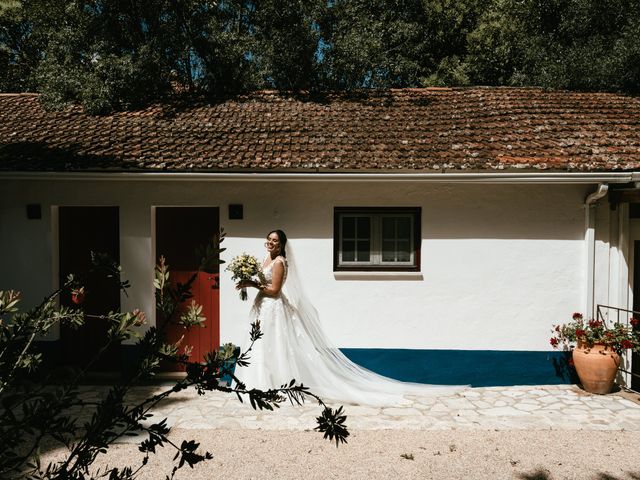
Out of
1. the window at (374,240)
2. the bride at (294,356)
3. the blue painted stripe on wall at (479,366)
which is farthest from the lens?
the window at (374,240)

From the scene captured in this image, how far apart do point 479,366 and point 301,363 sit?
2.55 metres

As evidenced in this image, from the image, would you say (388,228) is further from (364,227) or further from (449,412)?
(449,412)

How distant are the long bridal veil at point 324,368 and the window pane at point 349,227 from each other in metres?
0.86

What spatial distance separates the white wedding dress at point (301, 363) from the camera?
20.6 feet

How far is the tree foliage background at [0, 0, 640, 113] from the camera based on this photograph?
388 inches

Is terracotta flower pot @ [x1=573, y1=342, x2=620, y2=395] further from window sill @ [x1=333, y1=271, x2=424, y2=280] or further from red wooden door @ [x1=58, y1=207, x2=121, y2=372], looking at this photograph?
red wooden door @ [x1=58, y1=207, x2=121, y2=372]

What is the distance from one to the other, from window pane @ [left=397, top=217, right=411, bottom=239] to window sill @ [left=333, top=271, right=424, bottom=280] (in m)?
0.57

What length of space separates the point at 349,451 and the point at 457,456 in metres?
1.03

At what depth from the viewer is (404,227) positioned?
7133 mm

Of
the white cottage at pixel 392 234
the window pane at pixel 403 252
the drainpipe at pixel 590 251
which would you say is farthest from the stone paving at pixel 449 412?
the window pane at pixel 403 252

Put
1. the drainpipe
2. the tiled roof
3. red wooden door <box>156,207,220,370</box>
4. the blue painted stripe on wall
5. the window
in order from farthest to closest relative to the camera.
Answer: red wooden door <box>156,207,220,370</box> < the window < the blue painted stripe on wall < the drainpipe < the tiled roof

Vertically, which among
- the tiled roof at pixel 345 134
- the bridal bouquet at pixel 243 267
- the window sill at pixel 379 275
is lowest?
the window sill at pixel 379 275

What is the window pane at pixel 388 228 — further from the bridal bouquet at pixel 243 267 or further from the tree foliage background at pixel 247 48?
the tree foliage background at pixel 247 48

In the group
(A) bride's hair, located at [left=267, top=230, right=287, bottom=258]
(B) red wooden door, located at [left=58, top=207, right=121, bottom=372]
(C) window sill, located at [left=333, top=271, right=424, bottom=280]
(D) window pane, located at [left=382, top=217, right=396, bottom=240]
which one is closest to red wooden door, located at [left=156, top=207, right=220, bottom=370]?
(B) red wooden door, located at [left=58, top=207, right=121, bottom=372]
